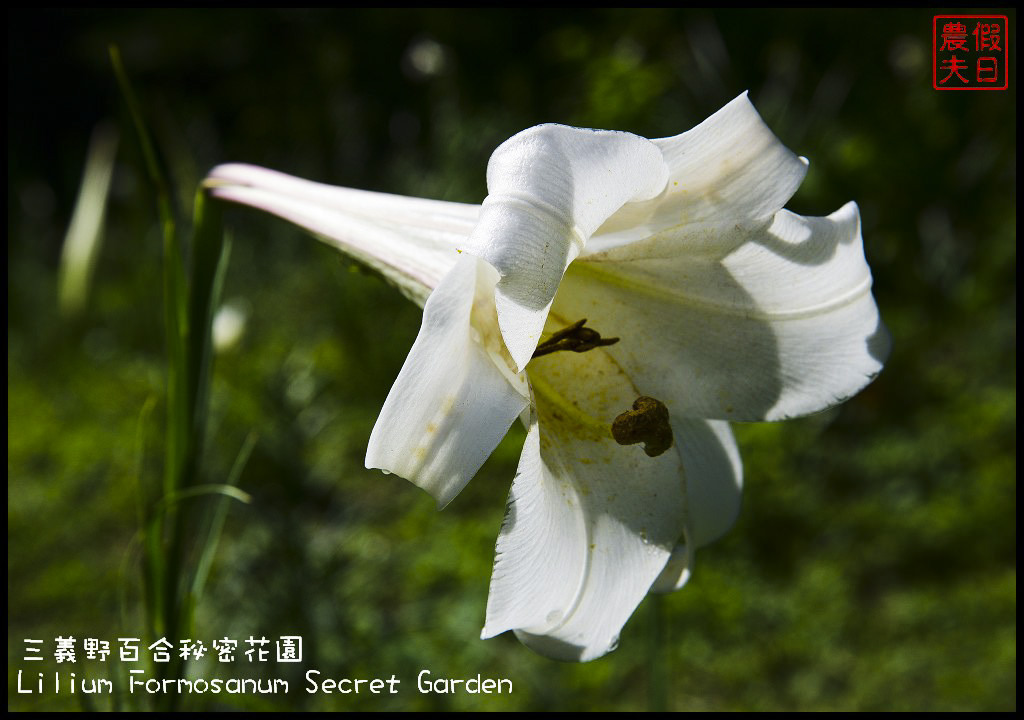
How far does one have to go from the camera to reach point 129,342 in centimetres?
359

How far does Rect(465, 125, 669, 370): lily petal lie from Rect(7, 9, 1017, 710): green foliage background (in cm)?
49

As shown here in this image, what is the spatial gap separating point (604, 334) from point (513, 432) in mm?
1641

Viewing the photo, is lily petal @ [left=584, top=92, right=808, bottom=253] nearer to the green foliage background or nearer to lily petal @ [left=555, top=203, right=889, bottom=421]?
lily petal @ [left=555, top=203, right=889, bottom=421]

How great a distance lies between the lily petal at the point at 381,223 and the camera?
629mm

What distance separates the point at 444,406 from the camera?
1.85 ft

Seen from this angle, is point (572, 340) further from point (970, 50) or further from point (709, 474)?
point (970, 50)

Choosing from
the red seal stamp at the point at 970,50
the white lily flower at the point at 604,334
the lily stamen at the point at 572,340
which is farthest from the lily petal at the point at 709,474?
the red seal stamp at the point at 970,50

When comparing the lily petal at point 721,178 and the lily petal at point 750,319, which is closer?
the lily petal at point 721,178

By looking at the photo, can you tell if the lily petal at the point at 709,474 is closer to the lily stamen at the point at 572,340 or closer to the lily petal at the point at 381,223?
the lily stamen at the point at 572,340

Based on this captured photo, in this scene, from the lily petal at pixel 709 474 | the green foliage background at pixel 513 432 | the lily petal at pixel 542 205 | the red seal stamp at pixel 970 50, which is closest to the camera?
the lily petal at pixel 542 205

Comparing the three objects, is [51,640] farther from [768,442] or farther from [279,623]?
[768,442]

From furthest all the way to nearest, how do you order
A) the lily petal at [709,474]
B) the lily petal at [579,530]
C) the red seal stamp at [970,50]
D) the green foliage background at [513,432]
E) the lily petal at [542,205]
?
the red seal stamp at [970,50]
the green foliage background at [513,432]
the lily petal at [709,474]
the lily petal at [579,530]
the lily petal at [542,205]

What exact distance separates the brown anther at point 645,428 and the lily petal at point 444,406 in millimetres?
143

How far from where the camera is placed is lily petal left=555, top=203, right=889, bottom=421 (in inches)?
28.2
